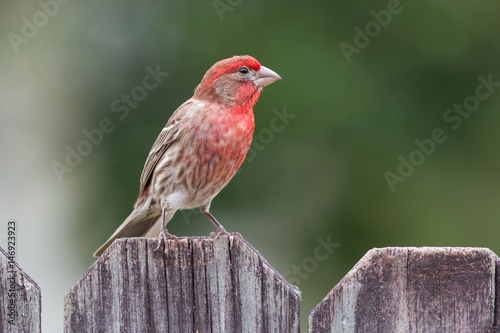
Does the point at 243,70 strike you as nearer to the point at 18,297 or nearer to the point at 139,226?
the point at 139,226

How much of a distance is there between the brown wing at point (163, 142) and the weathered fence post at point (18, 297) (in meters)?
2.08

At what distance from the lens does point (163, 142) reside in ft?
14.9

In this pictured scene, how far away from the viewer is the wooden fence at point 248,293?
2.37m

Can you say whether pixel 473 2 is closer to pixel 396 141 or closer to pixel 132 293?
pixel 396 141

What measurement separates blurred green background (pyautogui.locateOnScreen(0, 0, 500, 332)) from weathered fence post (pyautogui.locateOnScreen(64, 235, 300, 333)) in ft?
7.73

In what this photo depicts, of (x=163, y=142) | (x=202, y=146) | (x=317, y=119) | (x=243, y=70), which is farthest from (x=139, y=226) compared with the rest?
(x=317, y=119)

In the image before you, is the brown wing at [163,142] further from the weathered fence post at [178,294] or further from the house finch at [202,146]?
the weathered fence post at [178,294]

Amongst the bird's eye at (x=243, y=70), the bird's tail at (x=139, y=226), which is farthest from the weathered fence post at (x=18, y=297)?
the bird's eye at (x=243, y=70)

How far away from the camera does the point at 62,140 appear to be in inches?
210

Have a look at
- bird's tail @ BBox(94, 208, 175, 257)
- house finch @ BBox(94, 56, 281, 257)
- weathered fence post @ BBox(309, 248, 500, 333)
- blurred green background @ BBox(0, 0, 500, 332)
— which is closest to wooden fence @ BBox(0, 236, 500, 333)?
weathered fence post @ BBox(309, 248, 500, 333)

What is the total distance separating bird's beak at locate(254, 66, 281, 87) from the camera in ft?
14.9

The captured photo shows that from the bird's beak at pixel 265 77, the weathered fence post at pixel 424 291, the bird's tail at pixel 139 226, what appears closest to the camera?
the weathered fence post at pixel 424 291

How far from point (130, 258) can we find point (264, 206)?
2.54 m

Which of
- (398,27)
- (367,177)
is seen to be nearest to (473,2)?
(398,27)
